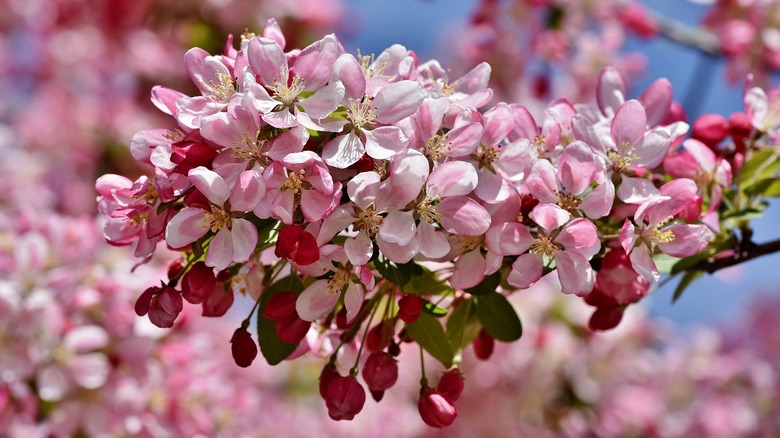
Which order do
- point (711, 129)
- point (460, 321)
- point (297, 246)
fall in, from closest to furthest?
1. point (297, 246)
2. point (460, 321)
3. point (711, 129)

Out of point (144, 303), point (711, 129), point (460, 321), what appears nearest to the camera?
point (144, 303)

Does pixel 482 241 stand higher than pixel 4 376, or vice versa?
pixel 482 241

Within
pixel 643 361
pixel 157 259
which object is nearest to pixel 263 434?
pixel 157 259

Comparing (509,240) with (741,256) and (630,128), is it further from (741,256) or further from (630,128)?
(741,256)

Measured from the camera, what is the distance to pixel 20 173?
314cm

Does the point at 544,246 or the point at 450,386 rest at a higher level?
the point at 544,246

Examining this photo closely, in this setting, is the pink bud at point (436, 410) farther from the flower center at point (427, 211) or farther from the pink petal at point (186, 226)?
the pink petal at point (186, 226)

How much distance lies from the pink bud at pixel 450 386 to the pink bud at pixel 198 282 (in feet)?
0.96

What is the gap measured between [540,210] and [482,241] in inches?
3.2

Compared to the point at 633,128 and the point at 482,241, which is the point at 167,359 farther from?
the point at 633,128

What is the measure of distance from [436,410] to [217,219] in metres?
0.33

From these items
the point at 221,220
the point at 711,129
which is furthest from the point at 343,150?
Answer: the point at 711,129

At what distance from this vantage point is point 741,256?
1160 mm

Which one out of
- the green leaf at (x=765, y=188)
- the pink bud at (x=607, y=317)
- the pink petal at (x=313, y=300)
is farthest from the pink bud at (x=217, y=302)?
the green leaf at (x=765, y=188)
